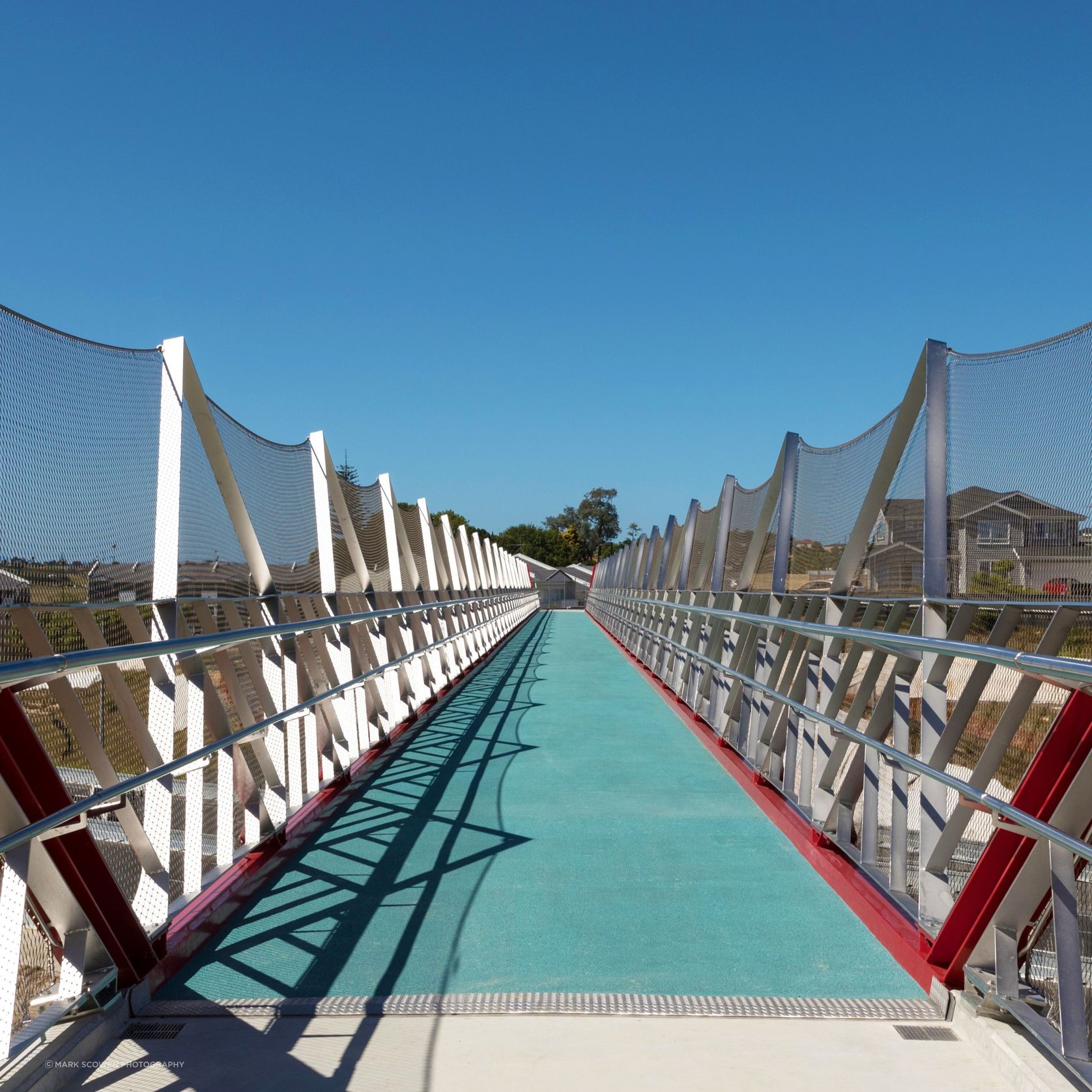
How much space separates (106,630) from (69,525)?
1.26ft

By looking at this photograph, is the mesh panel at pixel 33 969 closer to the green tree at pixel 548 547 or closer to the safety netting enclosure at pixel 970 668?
the safety netting enclosure at pixel 970 668

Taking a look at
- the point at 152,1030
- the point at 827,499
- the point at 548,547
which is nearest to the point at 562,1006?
the point at 152,1030

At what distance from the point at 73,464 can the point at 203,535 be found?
0.95 m

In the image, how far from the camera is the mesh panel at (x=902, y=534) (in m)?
3.33

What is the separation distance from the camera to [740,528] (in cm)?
705

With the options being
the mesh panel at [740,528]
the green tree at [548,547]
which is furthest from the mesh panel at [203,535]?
the green tree at [548,547]

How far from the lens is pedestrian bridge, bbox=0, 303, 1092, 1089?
2.40 meters

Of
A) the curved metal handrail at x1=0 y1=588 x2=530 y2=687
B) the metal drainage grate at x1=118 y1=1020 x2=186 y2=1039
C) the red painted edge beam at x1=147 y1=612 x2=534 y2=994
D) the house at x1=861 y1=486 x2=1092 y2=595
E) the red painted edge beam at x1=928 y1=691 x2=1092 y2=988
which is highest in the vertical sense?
the house at x1=861 y1=486 x2=1092 y2=595

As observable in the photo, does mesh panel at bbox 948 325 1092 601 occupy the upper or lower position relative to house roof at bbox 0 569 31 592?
upper

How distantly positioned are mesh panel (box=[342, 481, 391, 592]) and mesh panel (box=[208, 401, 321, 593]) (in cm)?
86

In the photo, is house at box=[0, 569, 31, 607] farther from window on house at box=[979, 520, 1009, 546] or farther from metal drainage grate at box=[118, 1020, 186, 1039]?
window on house at box=[979, 520, 1009, 546]

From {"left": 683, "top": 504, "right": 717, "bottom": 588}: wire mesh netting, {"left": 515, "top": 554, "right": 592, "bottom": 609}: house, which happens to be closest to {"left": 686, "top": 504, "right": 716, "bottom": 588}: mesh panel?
{"left": 683, "top": 504, "right": 717, "bottom": 588}: wire mesh netting

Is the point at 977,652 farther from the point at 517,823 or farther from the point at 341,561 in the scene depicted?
the point at 341,561

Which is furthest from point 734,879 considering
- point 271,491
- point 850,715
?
point 271,491
